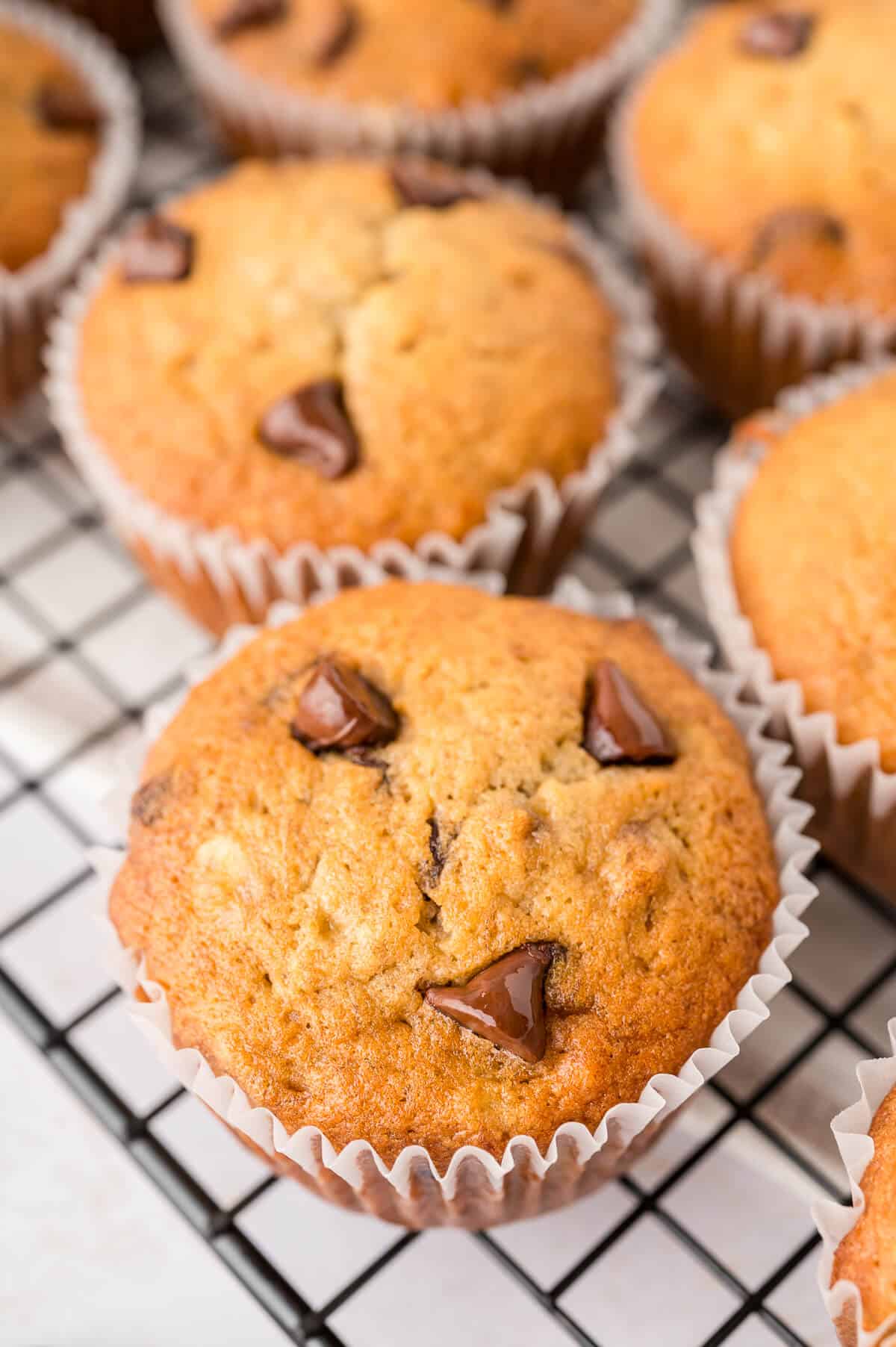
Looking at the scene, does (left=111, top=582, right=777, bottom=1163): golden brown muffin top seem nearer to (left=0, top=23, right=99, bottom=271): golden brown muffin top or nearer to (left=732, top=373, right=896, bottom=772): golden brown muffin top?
(left=732, top=373, right=896, bottom=772): golden brown muffin top

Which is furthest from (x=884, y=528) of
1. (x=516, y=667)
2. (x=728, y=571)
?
(x=516, y=667)

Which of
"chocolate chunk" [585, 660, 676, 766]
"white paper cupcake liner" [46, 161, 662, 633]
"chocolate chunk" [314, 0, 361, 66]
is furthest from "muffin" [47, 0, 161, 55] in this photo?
"chocolate chunk" [585, 660, 676, 766]

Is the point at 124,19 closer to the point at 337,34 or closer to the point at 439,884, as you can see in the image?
the point at 337,34

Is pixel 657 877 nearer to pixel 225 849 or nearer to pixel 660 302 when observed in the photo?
pixel 225 849

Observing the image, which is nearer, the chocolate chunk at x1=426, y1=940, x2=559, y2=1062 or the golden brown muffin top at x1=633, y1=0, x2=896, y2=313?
the chocolate chunk at x1=426, y1=940, x2=559, y2=1062

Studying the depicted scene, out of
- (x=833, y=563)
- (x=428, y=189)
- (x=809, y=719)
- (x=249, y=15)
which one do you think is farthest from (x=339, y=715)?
(x=249, y=15)
